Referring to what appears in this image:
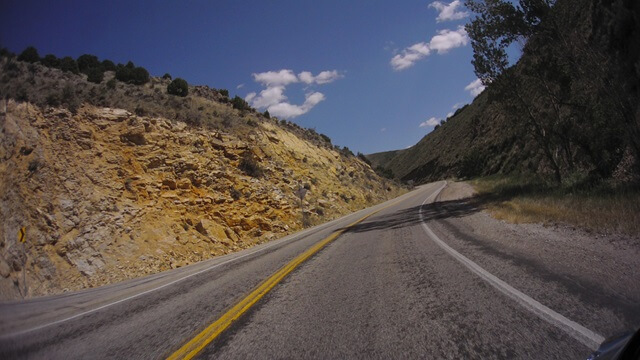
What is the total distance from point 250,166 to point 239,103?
13.2m

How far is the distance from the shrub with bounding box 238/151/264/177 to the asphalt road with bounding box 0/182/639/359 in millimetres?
17597

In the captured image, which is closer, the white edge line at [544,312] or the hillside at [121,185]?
the white edge line at [544,312]

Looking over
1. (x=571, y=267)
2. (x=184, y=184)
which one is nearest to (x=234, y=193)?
(x=184, y=184)

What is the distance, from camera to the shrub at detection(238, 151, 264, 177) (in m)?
25.5

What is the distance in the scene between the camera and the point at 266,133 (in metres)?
33.4

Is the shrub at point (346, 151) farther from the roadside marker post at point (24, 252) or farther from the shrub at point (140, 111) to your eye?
the roadside marker post at point (24, 252)

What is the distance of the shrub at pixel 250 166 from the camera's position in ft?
83.8

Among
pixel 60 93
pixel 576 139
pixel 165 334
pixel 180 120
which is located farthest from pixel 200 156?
pixel 576 139

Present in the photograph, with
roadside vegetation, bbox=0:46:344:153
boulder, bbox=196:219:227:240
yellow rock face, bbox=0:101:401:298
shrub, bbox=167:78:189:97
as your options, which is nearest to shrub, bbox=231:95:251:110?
roadside vegetation, bbox=0:46:344:153

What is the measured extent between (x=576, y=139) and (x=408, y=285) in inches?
701

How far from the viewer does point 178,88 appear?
31.9m

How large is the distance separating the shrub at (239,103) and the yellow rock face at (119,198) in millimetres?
10386

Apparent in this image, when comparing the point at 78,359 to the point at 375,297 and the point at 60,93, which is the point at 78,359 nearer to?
the point at 375,297

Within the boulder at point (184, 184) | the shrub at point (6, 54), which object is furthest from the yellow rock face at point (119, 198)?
the shrub at point (6, 54)
